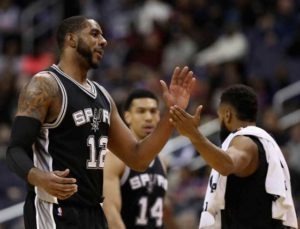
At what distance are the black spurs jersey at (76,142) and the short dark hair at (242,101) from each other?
1066 millimetres

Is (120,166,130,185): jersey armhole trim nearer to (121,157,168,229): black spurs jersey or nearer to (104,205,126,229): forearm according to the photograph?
(121,157,168,229): black spurs jersey

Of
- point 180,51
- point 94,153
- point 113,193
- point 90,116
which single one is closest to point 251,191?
point 94,153

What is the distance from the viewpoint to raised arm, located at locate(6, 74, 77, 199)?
18.0 feet

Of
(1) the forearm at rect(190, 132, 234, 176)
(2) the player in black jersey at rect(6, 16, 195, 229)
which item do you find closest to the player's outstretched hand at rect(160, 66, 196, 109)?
(2) the player in black jersey at rect(6, 16, 195, 229)

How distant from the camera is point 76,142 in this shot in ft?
19.8

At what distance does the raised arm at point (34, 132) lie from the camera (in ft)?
18.0

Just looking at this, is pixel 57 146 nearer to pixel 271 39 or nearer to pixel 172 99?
pixel 172 99

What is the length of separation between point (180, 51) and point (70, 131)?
1079 centimetres

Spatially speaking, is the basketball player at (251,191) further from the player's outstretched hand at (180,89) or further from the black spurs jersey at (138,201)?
the black spurs jersey at (138,201)

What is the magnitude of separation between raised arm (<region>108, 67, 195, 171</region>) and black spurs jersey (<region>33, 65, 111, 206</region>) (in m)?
0.26

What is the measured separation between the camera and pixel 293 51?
15273mm

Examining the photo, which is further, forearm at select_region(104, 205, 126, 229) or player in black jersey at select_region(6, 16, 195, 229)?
forearm at select_region(104, 205, 126, 229)

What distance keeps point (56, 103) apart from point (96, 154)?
48 cm

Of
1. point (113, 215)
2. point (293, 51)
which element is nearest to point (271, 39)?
point (293, 51)
